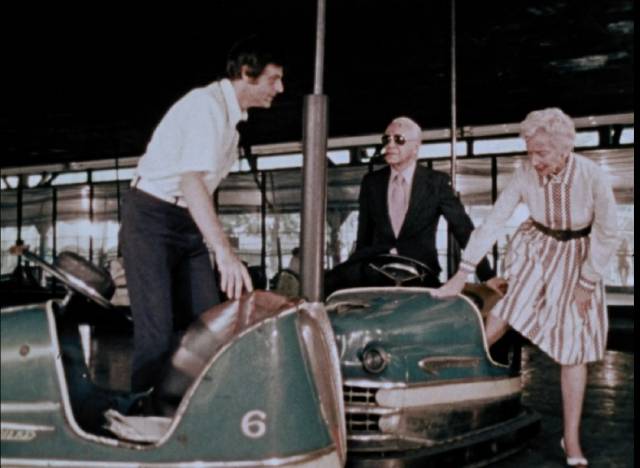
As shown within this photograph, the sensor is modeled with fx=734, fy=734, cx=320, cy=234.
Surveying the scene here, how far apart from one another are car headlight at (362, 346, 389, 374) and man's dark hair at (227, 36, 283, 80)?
1013 mm

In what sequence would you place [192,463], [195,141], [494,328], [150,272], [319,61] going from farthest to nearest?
[494,328]
[319,61]
[150,272]
[195,141]
[192,463]

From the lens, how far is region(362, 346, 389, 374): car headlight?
255 centimetres

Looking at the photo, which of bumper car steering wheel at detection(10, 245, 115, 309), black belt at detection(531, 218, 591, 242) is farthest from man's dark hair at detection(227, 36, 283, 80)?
black belt at detection(531, 218, 591, 242)

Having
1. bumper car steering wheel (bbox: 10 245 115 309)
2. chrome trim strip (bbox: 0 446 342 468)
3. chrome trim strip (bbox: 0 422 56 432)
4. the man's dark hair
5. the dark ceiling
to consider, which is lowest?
chrome trim strip (bbox: 0 446 342 468)

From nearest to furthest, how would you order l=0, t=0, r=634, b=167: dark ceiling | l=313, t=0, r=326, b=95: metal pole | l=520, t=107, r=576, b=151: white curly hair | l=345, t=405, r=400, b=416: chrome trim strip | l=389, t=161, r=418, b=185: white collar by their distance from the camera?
l=313, t=0, r=326, b=95: metal pole
l=345, t=405, r=400, b=416: chrome trim strip
l=520, t=107, r=576, b=151: white curly hair
l=389, t=161, r=418, b=185: white collar
l=0, t=0, r=634, b=167: dark ceiling

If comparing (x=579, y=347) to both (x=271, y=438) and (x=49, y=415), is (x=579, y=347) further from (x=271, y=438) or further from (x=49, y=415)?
(x=49, y=415)

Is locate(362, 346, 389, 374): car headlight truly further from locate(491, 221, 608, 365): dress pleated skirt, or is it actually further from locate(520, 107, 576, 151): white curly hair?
locate(520, 107, 576, 151): white curly hair

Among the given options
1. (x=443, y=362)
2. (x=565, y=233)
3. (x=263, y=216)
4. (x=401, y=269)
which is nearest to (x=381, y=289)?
(x=401, y=269)

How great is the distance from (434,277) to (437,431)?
27.3 inches

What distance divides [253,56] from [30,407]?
1.16 meters

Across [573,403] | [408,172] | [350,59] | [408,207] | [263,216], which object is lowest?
[573,403]

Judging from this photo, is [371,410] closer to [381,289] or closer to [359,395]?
[359,395]

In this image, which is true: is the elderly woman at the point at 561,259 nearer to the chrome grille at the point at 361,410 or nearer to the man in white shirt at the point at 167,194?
the chrome grille at the point at 361,410

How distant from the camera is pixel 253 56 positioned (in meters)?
2.22
